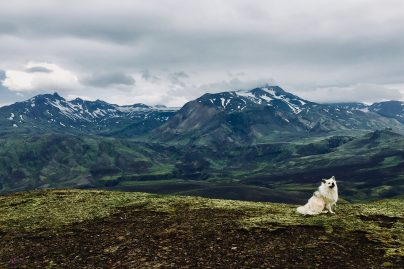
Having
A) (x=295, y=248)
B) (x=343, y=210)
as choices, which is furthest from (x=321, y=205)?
(x=295, y=248)

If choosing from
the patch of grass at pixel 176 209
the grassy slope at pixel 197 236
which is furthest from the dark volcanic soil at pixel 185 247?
the patch of grass at pixel 176 209

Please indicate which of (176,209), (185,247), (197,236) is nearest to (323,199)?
(197,236)

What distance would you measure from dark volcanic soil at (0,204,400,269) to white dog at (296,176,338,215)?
3746 millimetres

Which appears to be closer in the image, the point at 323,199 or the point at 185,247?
the point at 185,247

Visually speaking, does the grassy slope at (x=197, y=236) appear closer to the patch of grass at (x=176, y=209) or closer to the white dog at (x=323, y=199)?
the patch of grass at (x=176, y=209)

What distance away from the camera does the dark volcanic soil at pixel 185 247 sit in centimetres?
2292

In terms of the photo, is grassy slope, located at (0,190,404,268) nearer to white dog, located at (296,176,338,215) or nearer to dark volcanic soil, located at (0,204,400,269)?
dark volcanic soil, located at (0,204,400,269)

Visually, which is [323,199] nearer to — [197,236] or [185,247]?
[197,236]

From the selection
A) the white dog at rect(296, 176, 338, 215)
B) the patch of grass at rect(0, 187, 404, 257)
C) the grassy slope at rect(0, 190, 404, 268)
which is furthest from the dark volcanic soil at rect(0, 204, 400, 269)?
the white dog at rect(296, 176, 338, 215)

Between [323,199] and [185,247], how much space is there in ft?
39.5

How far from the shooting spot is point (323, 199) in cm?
3161

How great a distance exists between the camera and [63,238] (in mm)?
29734

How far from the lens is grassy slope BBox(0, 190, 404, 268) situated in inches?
922

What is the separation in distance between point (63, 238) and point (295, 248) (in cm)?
1622
